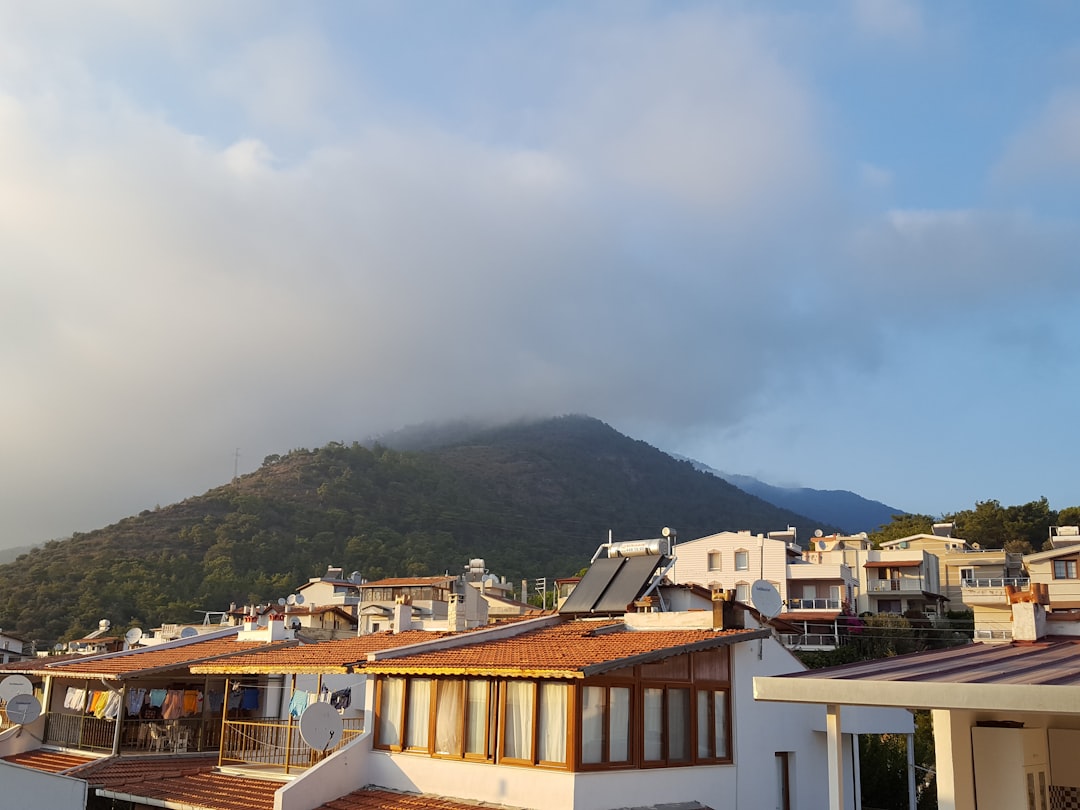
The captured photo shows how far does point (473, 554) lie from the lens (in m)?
117

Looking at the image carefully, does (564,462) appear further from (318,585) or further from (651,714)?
(651,714)

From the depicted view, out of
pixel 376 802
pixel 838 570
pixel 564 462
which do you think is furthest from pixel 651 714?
pixel 564 462

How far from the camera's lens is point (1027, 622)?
13.5 m

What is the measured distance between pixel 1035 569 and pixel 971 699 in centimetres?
5290

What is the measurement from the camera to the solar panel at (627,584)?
67.7ft

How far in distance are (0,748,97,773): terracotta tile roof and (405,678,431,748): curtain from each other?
36.5ft

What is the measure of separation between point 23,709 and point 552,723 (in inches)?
744

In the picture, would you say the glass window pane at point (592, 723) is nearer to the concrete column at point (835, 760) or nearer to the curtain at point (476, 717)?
the curtain at point (476, 717)

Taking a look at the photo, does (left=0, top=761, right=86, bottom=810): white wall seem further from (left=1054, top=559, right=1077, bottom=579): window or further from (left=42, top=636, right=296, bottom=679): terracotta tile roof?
(left=1054, top=559, right=1077, bottom=579): window

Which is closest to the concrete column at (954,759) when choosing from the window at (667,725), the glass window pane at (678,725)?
the window at (667,725)

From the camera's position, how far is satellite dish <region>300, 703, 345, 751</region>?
690 inches

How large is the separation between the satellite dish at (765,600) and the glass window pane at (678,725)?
2.60 m

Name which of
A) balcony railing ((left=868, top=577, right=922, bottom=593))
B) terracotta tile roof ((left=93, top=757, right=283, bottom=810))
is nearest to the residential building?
terracotta tile roof ((left=93, top=757, right=283, bottom=810))

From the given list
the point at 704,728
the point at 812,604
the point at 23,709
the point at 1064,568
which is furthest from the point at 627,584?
the point at 812,604
